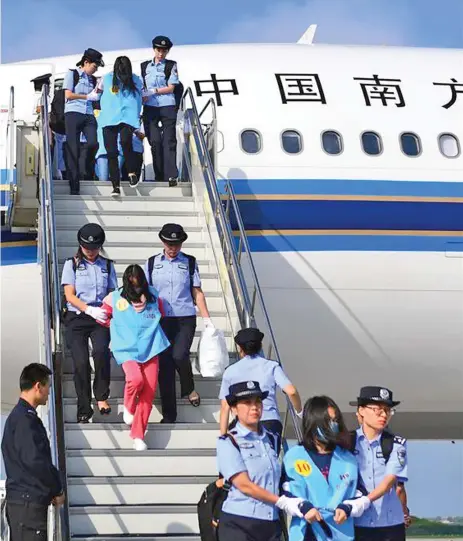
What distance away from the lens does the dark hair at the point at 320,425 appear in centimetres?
592

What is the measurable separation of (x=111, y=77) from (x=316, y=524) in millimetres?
6263

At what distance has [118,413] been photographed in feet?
28.9

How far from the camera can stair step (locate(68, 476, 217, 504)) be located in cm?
816

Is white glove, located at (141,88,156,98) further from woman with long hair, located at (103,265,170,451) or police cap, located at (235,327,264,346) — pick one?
police cap, located at (235,327,264,346)

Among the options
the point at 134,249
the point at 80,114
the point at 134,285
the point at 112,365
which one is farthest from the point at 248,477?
the point at 80,114

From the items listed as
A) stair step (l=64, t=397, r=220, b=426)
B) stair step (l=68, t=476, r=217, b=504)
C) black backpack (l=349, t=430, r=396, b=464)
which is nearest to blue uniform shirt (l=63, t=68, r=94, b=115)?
stair step (l=64, t=397, r=220, b=426)

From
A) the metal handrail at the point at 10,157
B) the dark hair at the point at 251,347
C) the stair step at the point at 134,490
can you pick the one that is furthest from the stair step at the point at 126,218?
the dark hair at the point at 251,347

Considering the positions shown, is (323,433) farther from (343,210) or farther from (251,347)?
(343,210)

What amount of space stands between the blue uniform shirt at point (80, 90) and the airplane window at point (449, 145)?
3.94 metres

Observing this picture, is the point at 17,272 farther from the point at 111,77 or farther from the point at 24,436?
the point at 24,436

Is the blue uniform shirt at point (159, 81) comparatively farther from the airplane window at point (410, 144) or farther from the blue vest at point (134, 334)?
the blue vest at point (134, 334)

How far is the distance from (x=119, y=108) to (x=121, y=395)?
310 cm

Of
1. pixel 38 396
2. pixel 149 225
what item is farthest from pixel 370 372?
pixel 38 396

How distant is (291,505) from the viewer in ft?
19.3
